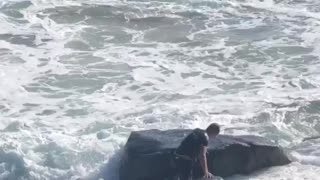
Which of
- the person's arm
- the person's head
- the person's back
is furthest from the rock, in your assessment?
the person's head

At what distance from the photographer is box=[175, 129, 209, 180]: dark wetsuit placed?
32.0ft

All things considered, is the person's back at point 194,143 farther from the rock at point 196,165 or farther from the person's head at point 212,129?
the rock at point 196,165

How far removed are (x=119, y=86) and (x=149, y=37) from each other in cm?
365

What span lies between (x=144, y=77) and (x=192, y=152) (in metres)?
5.75

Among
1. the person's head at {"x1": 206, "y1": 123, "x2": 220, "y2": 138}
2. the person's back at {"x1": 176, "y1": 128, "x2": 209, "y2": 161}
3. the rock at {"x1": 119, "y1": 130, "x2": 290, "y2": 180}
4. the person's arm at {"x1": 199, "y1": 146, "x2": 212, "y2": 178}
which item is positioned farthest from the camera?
the rock at {"x1": 119, "y1": 130, "x2": 290, "y2": 180}

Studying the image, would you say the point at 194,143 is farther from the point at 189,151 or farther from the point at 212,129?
the point at 212,129

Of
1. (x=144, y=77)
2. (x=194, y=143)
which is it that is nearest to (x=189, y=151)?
(x=194, y=143)

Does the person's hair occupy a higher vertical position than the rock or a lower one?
higher

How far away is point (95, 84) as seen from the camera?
15047 millimetres

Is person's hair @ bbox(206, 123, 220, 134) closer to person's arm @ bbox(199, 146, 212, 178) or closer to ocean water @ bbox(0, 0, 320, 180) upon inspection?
person's arm @ bbox(199, 146, 212, 178)

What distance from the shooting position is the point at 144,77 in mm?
15438

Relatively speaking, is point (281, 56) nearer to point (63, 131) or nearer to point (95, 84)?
point (95, 84)

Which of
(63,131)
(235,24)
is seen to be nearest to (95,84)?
(63,131)

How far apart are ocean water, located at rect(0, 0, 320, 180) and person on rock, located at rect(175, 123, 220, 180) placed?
991 mm
